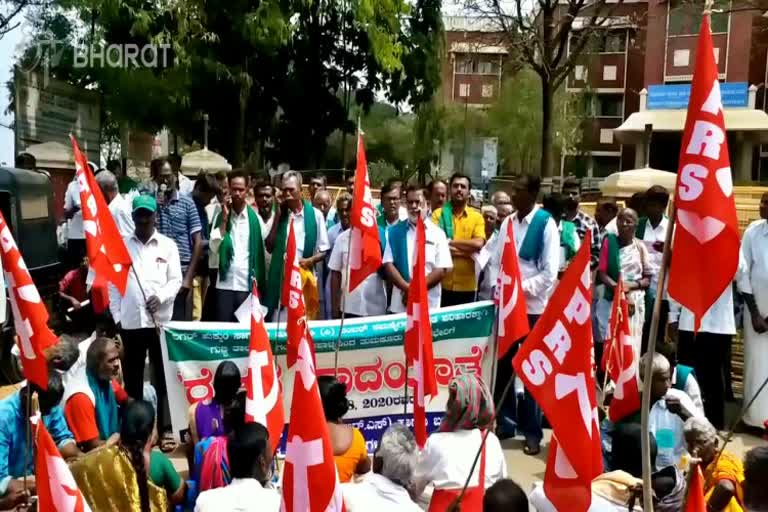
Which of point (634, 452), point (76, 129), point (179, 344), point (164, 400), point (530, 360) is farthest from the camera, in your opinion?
point (76, 129)

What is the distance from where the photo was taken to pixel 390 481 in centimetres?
350

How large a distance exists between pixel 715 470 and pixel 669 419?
0.90m

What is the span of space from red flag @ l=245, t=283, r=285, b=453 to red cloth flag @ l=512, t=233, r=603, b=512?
1956mm

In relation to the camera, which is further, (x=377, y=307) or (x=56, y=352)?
(x=377, y=307)

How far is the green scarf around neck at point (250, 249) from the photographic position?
6410 millimetres

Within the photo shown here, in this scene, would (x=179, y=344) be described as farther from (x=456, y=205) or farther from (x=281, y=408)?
(x=456, y=205)

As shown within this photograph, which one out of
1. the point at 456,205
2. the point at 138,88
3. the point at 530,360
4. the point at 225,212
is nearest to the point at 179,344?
the point at 225,212

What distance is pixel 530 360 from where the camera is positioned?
3.06 metres

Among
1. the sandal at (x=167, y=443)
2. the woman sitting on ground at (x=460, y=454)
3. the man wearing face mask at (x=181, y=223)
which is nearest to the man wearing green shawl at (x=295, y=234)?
the man wearing face mask at (x=181, y=223)

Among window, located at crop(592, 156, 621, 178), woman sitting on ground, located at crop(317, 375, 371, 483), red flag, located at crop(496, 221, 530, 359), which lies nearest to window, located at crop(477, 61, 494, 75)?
window, located at crop(592, 156, 621, 178)

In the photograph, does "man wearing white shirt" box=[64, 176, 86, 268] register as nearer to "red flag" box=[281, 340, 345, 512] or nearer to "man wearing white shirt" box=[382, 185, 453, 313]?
"man wearing white shirt" box=[382, 185, 453, 313]

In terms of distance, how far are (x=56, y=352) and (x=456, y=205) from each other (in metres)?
3.38

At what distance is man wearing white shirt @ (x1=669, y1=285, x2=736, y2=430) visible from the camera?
21.1 feet

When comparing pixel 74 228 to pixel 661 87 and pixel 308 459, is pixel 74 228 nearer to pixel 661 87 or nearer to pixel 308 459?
pixel 308 459
